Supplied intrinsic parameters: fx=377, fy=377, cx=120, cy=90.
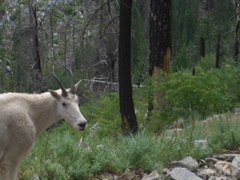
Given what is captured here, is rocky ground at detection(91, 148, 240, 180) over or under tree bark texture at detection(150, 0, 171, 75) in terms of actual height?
under

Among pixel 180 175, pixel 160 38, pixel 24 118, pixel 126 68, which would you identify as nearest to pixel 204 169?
pixel 180 175

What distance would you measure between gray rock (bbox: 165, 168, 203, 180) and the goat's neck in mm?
2087

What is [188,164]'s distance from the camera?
19.0ft

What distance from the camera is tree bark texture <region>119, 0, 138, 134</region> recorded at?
9.02 metres

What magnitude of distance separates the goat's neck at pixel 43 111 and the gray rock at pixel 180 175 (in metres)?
2.09

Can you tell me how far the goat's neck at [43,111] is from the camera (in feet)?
19.3

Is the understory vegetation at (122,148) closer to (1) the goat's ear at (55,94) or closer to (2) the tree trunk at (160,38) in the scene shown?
(1) the goat's ear at (55,94)

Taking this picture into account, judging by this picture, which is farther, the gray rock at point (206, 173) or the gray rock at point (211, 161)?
the gray rock at point (211, 161)

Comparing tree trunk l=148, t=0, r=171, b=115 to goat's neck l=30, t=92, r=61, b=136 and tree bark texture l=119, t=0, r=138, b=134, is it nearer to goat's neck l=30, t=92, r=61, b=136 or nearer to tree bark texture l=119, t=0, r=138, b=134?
tree bark texture l=119, t=0, r=138, b=134

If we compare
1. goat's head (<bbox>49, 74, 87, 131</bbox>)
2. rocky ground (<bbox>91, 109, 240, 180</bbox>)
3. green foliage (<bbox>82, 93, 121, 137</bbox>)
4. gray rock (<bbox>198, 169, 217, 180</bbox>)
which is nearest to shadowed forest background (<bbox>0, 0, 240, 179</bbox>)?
green foliage (<bbox>82, 93, 121, 137</bbox>)

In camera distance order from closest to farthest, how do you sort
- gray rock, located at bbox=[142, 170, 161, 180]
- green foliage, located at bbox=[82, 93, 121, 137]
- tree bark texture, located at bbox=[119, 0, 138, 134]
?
gray rock, located at bbox=[142, 170, 161, 180], tree bark texture, located at bbox=[119, 0, 138, 134], green foliage, located at bbox=[82, 93, 121, 137]

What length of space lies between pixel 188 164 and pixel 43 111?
242 centimetres

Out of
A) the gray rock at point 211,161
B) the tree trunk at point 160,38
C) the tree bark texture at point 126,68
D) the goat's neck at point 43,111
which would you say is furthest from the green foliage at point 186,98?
the goat's neck at point 43,111

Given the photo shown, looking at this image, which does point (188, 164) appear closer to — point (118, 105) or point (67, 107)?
point (67, 107)
